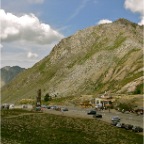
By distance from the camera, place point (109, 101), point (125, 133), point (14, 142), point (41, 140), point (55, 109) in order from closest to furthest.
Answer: point (14, 142) → point (41, 140) → point (125, 133) → point (109, 101) → point (55, 109)

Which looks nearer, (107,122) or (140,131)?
(140,131)

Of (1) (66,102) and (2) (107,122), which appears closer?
(2) (107,122)

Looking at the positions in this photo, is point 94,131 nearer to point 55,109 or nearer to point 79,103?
point 55,109

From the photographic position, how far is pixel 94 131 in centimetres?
8419

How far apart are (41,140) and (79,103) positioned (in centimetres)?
11125

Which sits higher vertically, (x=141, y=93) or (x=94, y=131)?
(x=141, y=93)

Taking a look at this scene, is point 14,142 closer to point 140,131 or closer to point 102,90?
point 140,131

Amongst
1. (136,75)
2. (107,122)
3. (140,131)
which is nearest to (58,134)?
(140,131)

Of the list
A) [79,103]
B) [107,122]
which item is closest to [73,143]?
[107,122]

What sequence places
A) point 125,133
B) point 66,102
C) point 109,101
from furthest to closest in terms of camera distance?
point 66,102
point 109,101
point 125,133

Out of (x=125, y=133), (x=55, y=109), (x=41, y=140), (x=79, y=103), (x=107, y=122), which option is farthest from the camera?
(x=79, y=103)

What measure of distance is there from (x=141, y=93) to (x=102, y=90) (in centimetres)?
4744

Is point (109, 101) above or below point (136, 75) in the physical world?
below

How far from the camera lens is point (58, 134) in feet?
249
